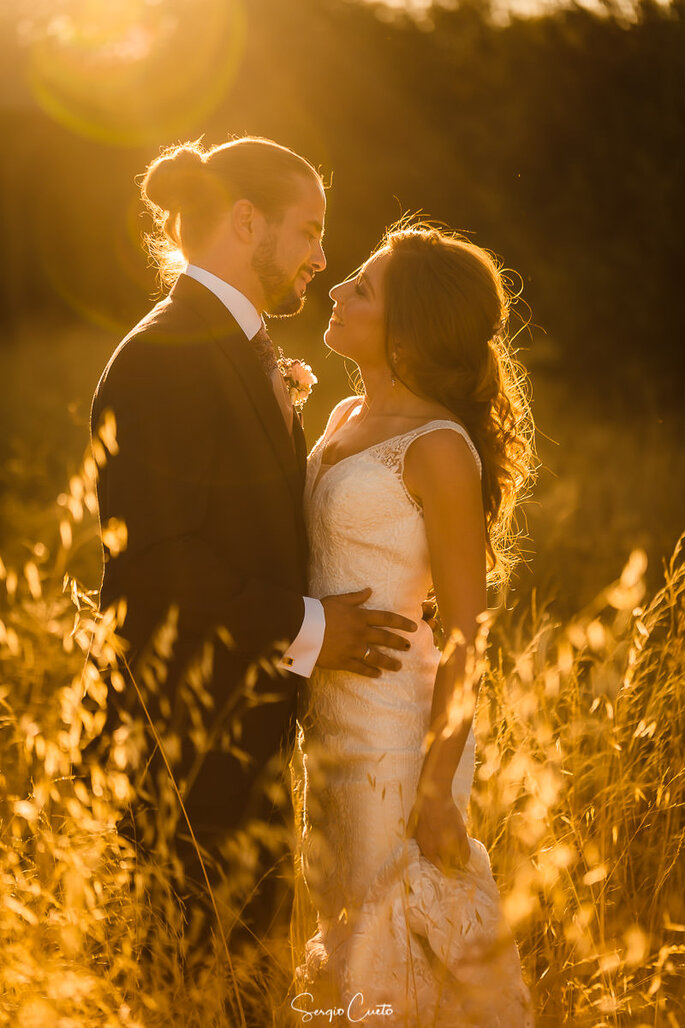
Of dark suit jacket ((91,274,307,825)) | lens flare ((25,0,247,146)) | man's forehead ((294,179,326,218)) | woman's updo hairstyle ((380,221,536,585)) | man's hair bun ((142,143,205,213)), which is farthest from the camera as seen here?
lens flare ((25,0,247,146))

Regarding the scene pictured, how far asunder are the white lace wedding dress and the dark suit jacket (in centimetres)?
12

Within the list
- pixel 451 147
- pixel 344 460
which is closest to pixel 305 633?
pixel 344 460

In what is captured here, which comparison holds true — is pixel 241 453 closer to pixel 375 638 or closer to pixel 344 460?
pixel 344 460

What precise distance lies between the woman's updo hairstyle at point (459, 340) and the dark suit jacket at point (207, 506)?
404 millimetres

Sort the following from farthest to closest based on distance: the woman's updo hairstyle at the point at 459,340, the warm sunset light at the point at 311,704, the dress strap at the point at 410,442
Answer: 1. the woman's updo hairstyle at the point at 459,340
2. the dress strap at the point at 410,442
3. the warm sunset light at the point at 311,704

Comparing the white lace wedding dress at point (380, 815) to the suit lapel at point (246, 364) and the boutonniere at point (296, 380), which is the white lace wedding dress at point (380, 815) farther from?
the boutonniere at point (296, 380)

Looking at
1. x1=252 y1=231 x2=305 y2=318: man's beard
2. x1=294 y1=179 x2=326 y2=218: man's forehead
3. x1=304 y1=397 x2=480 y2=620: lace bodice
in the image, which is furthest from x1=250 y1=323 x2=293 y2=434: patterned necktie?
x1=294 y1=179 x2=326 y2=218: man's forehead

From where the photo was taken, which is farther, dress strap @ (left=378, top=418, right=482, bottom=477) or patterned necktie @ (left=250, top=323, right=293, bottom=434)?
patterned necktie @ (left=250, top=323, right=293, bottom=434)

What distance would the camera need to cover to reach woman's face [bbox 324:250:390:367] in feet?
8.70

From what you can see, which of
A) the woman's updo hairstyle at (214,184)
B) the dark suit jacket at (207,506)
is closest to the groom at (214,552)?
the dark suit jacket at (207,506)

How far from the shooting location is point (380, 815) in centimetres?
237

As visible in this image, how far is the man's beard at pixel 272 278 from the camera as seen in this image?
279 cm

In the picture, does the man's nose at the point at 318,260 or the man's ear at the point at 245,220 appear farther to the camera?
the man's nose at the point at 318,260

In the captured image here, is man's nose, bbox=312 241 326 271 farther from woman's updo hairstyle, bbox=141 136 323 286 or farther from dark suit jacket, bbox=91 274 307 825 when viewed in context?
dark suit jacket, bbox=91 274 307 825
